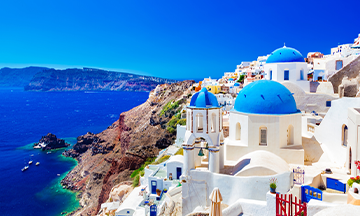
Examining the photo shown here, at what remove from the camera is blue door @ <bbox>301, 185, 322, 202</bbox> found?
914cm

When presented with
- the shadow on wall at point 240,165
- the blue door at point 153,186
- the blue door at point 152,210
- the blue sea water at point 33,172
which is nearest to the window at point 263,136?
the shadow on wall at point 240,165

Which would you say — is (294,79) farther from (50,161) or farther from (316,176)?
(50,161)

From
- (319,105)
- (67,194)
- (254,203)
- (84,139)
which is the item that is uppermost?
(319,105)

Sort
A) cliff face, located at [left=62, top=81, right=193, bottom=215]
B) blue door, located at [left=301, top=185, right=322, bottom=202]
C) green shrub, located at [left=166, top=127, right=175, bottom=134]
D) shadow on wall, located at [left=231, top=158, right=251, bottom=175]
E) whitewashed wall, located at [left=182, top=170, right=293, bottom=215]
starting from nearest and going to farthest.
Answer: blue door, located at [left=301, top=185, right=322, bottom=202] < whitewashed wall, located at [left=182, top=170, right=293, bottom=215] < shadow on wall, located at [left=231, top=158, right=251, bottom=175] < cliff face, located at [left=62, top=81, right=193, bottom=215] < green shrub, located at [left=166, top=127, right=175, bottom=134]

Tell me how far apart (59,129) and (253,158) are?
83.3 meters

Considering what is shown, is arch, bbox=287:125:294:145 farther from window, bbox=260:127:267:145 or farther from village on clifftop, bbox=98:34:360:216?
window, bbox=260:127:267:145

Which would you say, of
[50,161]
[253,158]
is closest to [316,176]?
[253,158]

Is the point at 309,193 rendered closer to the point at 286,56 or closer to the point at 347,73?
the point at 286,56

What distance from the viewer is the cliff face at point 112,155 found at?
35.7 m

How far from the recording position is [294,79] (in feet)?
80.0

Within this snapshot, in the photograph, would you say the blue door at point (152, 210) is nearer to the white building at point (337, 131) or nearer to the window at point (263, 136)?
the window at point (263, 136)

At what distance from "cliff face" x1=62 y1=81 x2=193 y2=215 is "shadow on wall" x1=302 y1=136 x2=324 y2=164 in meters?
24.4

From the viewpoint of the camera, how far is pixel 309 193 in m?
9.37

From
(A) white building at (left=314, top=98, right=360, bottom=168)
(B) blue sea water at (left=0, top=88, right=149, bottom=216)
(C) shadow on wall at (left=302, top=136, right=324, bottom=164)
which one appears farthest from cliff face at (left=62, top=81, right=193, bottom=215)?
(A) white building at (left=314, top=98, right=360, bottom=168)
